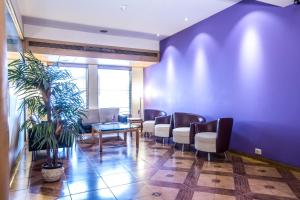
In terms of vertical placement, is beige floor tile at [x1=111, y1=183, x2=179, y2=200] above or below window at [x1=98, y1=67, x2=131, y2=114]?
below

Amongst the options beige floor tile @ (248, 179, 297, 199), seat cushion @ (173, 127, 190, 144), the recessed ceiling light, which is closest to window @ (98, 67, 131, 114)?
the recessed ceiling light

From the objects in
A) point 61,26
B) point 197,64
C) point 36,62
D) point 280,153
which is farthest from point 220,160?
point 61,26

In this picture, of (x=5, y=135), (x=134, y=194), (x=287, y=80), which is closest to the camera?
(x=5, y=135)

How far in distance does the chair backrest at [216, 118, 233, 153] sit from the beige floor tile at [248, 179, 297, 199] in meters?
1.12

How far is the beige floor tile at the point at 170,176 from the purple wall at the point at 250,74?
174 centimetres

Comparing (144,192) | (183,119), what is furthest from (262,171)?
(183,119)

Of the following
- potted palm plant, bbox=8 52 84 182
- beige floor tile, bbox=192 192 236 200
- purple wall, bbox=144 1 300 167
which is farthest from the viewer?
purple wall, bbox=144 1 300 167

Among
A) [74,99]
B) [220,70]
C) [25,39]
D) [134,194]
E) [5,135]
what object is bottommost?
[134,194]

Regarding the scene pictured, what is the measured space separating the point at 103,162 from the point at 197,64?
338cm

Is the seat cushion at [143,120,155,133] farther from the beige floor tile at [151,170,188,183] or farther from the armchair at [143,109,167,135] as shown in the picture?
the beige floor tile at [151,170,188,183]

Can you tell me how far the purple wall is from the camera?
12.7ft

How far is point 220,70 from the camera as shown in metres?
5.24

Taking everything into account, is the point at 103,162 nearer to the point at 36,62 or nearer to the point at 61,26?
the point at 36,62

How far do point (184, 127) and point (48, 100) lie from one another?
3478mm
